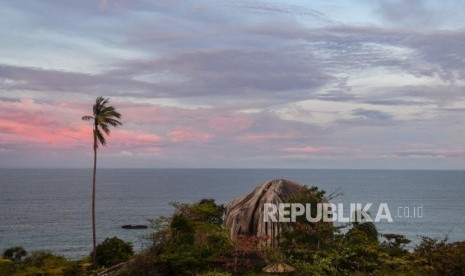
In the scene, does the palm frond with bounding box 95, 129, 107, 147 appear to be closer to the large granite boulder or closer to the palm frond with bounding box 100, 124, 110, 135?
the palm frond with bounding box 100, 124, 110, 135

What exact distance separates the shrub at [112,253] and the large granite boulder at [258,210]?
14.0 m

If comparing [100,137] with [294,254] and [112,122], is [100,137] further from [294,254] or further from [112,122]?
[294,254]

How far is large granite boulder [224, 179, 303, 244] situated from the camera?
103ft

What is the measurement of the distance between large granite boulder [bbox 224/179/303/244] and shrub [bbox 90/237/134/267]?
45.9 feet

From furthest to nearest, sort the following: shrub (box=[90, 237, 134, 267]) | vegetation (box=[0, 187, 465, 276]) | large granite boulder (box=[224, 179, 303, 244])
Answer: shrub (box=[90, 237, 134, 267]) < large granite boulder (box=[224, 179, 303, 244]) < vegetation (box=[0, 187, 465, 276])

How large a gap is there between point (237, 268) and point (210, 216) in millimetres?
12633

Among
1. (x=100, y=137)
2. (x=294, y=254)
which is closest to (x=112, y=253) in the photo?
(x=100, y=137)

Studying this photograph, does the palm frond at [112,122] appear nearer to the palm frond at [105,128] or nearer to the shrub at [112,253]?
the palm frond at [105,128]

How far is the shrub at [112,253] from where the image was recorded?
43.3 m

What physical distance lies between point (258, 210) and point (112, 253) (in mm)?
18194

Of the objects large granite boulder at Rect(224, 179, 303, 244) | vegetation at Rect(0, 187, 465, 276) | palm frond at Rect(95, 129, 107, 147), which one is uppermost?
palm frond at Rect(95, 129, 107, 147)

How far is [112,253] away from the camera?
4406 cm

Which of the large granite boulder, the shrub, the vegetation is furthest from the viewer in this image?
the shrub

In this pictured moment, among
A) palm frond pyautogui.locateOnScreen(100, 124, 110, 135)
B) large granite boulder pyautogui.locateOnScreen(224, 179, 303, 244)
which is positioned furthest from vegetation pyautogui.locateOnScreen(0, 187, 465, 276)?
palm frond pyautogui.locateOnScreen(100, 124, 110, 135)
